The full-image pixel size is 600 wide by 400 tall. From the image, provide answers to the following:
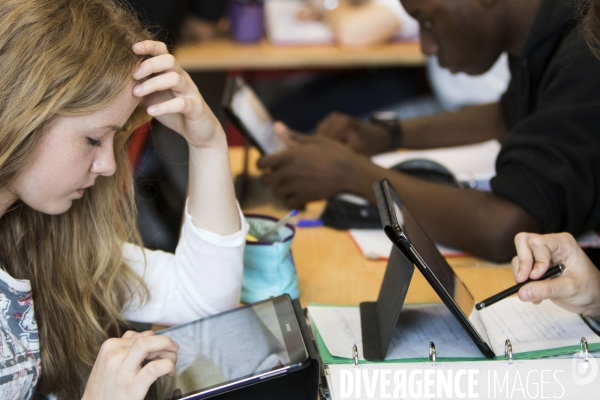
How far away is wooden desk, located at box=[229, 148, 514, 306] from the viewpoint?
3.85 ft

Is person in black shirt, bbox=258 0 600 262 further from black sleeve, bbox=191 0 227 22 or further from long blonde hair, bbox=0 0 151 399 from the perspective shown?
black sleeve, bbox=191 0 227 22

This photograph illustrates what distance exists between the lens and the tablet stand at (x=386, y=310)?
0.92m

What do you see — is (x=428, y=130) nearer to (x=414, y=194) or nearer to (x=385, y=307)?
(x=414, y=194)

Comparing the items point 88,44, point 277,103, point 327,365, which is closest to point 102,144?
point 88,44

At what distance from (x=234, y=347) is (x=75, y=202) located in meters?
0.38

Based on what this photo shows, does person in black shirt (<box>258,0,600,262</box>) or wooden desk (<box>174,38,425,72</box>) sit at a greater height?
person in black shirt (<box>258,0,600,262</box>)

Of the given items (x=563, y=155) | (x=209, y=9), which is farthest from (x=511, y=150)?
(x=209, y=9)

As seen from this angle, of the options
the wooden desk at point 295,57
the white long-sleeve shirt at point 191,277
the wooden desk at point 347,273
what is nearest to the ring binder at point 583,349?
the wooden desk at point 347,273

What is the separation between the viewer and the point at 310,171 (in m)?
1.49

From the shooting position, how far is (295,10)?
3100 mm

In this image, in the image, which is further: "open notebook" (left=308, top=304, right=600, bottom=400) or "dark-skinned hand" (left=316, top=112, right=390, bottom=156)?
"dark-skinned hand" (left=316, top=112, right=390, bottom=156)

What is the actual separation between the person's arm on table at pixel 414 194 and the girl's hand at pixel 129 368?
64cm

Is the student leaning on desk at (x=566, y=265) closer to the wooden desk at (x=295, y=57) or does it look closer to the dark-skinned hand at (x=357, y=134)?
the dark-skinned hand at (x=357, y=134)

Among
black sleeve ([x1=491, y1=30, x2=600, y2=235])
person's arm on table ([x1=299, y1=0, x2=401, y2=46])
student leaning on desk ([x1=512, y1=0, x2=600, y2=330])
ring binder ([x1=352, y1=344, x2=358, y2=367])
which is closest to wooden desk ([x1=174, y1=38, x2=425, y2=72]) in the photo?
person's arm on table ([x1=299, y1=0, x2=401, y2=46])
